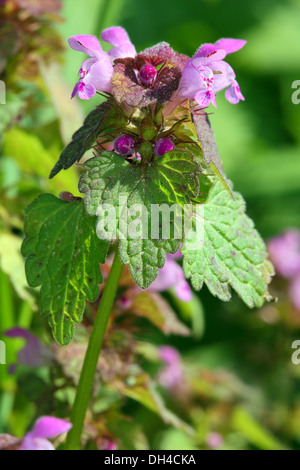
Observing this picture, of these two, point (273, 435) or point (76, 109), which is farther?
point (273, 435)

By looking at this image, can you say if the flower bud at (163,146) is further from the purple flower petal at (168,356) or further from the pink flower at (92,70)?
the purple flower petal at (168,356)

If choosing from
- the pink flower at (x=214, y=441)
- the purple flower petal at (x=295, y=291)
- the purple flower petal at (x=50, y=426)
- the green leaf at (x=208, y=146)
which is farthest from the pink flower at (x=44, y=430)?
the purple flower petal at (x=295, y=291)

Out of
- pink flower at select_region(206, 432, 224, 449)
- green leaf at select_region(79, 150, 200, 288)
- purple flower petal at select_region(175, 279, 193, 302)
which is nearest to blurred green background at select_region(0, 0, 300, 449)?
pink flower at select_region(206, 432, 224, 449)

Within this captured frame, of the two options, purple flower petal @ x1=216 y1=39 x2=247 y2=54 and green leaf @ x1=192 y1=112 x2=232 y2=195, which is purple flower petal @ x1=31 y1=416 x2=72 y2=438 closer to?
green leaf @ x1=192 y1=112 x2=232 y2=195

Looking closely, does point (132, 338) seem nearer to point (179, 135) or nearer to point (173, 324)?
point (173, 324)

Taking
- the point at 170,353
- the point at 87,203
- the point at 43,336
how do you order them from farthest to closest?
1. the point at 170,353
2. the point at 43,336
3. the point at 87,203
